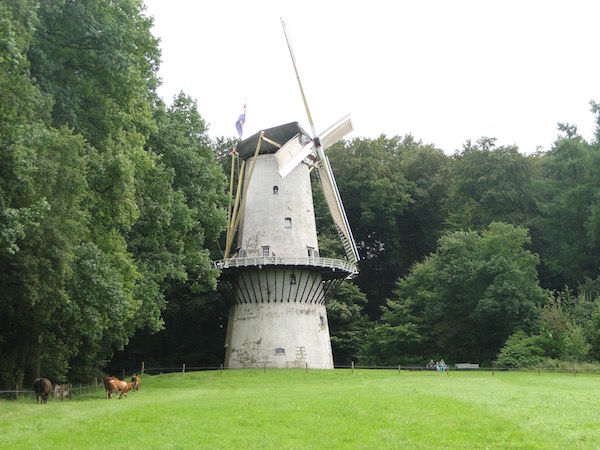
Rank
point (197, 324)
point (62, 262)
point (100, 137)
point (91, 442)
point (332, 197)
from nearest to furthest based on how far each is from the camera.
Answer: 1. point (91, 442)
2. point (62, 262)
3. point (100, 137)
4. point (332, 197)
5. point (197, 324)

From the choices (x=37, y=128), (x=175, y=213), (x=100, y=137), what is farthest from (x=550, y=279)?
(x=37, y=128)

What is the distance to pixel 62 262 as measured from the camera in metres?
20.3

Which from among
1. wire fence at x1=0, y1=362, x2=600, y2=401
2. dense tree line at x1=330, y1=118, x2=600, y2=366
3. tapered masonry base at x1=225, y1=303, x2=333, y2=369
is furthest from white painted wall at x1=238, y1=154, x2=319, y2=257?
dense tree line at x1=330, y1=118, x2=600, y2=366

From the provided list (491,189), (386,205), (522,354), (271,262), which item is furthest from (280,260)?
(491,189)

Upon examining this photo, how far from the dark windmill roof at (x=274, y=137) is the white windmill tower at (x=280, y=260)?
0.19 ft

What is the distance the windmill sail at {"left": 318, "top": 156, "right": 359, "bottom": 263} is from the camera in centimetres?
4472

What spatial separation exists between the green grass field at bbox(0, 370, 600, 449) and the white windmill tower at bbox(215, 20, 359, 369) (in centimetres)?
1956

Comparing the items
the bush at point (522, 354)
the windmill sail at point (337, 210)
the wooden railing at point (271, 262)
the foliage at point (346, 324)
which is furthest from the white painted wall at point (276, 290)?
the bush at point (522, 354)

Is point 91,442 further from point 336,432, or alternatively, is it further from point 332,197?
point 332,197

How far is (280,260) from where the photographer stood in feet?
136

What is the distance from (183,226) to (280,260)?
10.4 meters

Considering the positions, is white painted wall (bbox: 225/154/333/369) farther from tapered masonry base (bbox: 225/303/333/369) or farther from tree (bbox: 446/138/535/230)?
tree (bbox: 446/138/535/230)

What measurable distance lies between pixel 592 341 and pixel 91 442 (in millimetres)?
31330

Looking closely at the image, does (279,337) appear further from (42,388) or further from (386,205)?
(42,388)
